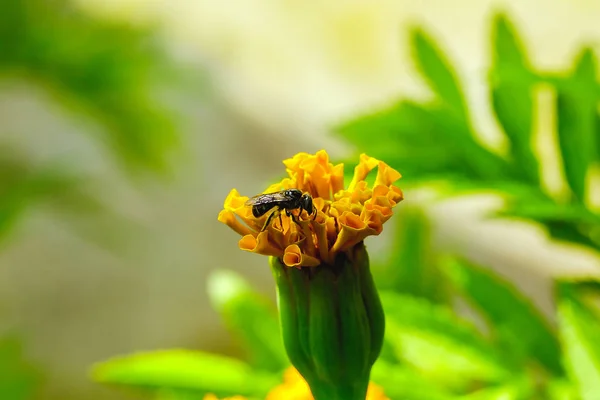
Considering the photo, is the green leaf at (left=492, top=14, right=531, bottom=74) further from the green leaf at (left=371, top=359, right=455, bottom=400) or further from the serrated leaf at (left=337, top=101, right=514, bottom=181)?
the green leaf at (left=371, top=359, right=455, bottom=400)

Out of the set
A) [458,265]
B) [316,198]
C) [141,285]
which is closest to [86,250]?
[141,285]

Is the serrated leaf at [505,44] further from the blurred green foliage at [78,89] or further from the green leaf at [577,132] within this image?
the blurred green foliage at [78,89]

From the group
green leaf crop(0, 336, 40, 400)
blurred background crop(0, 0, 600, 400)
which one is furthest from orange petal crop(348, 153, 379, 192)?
blurred background crop(0, 0, 600, 400)

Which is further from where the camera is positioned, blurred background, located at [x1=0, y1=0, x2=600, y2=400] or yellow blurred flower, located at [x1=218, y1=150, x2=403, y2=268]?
blurred background, located at [x1=0, y1=0, x2=600, y2=400]

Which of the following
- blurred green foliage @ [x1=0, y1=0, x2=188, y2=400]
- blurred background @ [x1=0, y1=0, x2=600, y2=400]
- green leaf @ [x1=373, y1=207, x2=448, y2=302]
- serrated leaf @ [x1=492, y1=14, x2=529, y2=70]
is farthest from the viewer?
blurred background @ [x1=0, y1=0, x2=600, y2=400]

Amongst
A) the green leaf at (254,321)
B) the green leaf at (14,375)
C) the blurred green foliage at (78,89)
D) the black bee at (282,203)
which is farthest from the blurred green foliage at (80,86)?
the black bee at (282,203)

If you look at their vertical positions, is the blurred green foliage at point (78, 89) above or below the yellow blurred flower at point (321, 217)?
above

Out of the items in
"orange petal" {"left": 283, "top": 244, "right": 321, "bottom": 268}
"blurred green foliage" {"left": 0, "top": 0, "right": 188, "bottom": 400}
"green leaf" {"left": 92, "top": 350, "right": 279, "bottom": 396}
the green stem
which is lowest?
the green stem

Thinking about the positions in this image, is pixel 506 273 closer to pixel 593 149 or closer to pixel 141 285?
pixel 141 285
